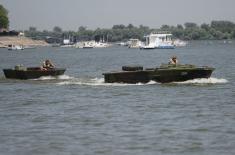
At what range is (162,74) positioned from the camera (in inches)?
1697

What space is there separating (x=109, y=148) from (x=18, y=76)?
98.3 ft

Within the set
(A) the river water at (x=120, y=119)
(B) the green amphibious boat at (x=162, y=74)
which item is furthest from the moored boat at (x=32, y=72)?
(B) the green amphibious boat at (x=162, y=74)

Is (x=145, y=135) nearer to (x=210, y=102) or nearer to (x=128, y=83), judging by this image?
(x=210, y=102)

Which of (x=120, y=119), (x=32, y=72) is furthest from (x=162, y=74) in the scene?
(x=120, y=119)

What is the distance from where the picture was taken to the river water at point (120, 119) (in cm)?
2297

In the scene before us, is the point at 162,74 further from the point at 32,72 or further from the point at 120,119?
the point at 120,119

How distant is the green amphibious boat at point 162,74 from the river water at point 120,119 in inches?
15.7

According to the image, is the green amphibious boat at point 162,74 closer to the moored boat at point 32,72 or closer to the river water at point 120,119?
the river water at point 120,119

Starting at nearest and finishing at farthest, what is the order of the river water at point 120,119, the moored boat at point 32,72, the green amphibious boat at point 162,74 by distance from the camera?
the river water at point 120,119 → the green amphibious boat at point 162,74 → the moored boat at point 32,72

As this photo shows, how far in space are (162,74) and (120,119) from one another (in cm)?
1455

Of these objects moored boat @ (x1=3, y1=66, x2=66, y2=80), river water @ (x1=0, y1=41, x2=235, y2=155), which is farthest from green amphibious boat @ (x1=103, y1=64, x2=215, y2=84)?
moored boat @ (x1=3, y1=66, x2=66, y2=80)

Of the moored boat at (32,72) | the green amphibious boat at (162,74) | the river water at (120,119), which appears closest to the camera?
the river water at (120,119)

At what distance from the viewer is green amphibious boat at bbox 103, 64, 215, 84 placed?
42.6 metres

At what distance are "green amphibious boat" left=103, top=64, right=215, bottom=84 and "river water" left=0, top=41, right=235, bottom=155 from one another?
0.40 meters
